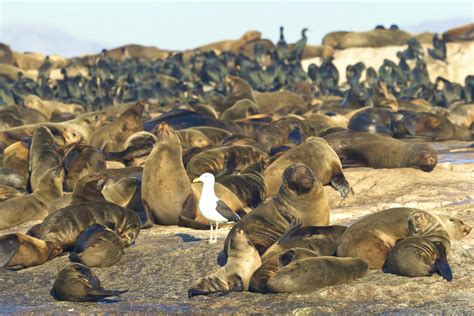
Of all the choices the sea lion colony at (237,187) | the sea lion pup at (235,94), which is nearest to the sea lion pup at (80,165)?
the sea lion colony at (237,187)

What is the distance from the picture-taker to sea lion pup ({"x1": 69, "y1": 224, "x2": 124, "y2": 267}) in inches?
323

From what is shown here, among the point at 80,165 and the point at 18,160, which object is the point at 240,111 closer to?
the point at 18,160

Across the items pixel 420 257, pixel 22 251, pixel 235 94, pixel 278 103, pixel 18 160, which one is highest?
pixel 420 257

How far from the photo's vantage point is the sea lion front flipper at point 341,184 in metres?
11.0

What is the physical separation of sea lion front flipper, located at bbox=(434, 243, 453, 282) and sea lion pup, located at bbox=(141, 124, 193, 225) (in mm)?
3269

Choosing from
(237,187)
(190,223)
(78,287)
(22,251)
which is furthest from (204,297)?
(237,187)

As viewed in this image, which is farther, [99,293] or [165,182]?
[165,182]

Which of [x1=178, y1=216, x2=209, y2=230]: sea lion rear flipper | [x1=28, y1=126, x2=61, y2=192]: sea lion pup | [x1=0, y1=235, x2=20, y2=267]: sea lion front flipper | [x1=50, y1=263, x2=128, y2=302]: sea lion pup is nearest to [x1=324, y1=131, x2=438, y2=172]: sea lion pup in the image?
[x1=178, y1=216, x2=209, y2=230]: sea lion rear flipper

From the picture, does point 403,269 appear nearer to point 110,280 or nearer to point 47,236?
point 110,280

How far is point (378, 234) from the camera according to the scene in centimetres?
764

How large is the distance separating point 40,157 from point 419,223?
6.16 m

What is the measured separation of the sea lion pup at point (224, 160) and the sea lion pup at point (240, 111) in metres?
6.21

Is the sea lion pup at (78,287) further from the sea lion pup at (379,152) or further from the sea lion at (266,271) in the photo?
the sea lion pup at (379,152)

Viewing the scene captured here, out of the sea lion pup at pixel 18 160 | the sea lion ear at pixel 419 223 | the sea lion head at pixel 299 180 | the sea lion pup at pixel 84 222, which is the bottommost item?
the sea lion pup at pixel 18 160
